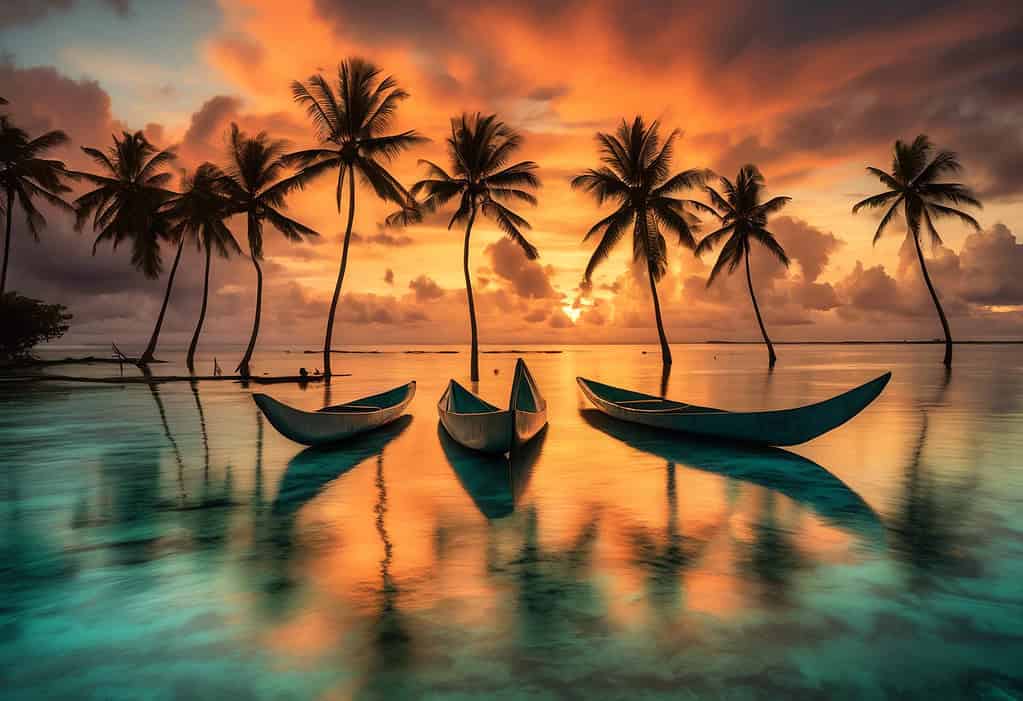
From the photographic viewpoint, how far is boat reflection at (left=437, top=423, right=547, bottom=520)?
784 cm

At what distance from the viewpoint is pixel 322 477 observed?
31.5 feet

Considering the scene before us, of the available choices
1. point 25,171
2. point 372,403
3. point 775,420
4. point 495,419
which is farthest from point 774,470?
point 25,171

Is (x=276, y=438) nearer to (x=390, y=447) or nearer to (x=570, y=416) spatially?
(x=390, y=447)

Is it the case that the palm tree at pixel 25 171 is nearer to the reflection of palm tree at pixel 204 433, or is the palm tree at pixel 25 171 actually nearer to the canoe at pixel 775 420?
the reflection of palm tree at pixel 204 433

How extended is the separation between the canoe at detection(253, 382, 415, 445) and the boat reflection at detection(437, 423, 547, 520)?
1.81 m

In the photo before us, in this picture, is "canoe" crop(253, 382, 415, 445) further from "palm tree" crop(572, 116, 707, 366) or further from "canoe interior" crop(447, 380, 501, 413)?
"palm tree" crop(572, 116, 707, 366)

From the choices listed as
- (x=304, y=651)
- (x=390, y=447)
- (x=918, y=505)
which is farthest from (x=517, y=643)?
(x=390, y=447)

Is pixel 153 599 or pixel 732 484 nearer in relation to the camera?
pixel 153 599

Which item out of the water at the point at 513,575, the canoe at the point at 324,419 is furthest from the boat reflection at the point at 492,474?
the canoe at the point at 324,419

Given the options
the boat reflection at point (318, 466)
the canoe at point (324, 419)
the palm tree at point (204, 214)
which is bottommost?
the boat reflection at point (318, 466)

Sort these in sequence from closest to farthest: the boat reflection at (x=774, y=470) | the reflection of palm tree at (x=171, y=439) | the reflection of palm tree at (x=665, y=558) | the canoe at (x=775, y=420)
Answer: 1. the reflection of palm tree at (x=665, y=558)
2. the boat reflection at (x=774, y=470)
3. the reflection of palm tree at (x=171, y=439)
4. the canoe at (x=775, y=420)

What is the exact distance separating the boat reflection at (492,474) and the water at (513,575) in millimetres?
71

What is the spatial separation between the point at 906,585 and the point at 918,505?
3.32 metres

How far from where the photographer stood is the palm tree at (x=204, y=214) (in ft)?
114
